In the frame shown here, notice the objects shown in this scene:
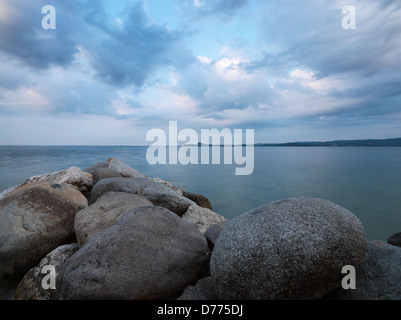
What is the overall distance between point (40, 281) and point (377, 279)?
4826mm

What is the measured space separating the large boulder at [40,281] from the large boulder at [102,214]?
322 mm

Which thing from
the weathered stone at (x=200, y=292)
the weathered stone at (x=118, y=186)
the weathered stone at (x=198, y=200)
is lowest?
the weathered stone at (x=198, y=200)

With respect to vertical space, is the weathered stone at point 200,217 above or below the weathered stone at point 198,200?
above

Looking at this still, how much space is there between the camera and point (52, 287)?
150 inches

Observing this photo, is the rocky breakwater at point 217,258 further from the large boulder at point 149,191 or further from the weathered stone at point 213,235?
the large boulder at point 149,191

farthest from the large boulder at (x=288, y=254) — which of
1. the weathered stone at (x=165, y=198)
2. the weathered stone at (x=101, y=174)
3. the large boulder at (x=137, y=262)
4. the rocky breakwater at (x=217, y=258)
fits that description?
the weathered stone at (x=101, y=174)

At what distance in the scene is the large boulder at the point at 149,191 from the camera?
257 inches

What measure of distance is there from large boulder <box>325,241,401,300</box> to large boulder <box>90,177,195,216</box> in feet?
14.2

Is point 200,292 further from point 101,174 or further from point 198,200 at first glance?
point 198,200

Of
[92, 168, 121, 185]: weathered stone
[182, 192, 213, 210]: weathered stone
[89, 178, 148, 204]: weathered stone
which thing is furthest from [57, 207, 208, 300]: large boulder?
[182, 192, 213, 210]: weathered stone

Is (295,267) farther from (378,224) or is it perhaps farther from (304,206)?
(378,224)
